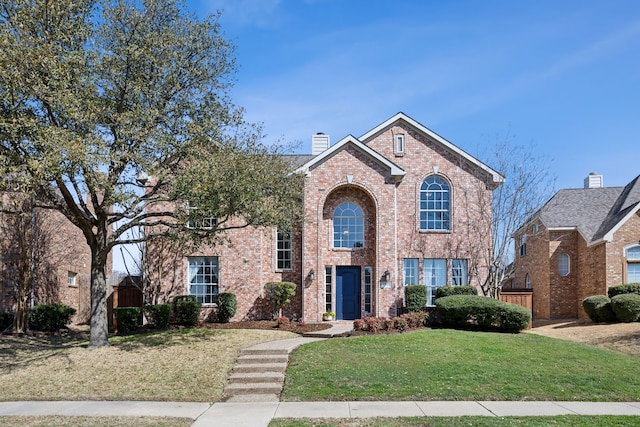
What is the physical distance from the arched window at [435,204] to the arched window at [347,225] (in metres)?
2.70

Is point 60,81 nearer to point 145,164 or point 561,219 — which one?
point 145,164

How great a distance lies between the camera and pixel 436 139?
23.0m

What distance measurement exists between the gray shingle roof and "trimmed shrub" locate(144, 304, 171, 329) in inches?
682

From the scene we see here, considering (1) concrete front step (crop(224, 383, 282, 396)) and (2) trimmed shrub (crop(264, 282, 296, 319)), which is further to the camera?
(2) trimmed shrub (crop(264, 282, 296, 319))

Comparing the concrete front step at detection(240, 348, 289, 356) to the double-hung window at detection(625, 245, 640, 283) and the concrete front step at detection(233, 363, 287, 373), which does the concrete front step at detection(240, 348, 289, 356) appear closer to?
the concrete front step at detection(233, 363, 287, 373)

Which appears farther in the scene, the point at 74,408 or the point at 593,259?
the point at 593,259

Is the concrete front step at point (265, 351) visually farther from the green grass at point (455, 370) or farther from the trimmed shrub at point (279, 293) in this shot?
the trimmed shrub at point (279, 293)

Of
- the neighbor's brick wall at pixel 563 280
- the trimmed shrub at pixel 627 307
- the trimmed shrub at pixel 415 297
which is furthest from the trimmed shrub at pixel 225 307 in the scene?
the neighbor's brick wall at pixel 563 280

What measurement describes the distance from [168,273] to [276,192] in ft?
25.7

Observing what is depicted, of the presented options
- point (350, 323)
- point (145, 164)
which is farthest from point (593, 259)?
point (145, 164)

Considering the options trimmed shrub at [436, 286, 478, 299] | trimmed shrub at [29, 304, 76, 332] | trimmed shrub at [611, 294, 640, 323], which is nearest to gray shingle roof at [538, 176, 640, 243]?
trimmed shrub at [611, 294, 640, 323]

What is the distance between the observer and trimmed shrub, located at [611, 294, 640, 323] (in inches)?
818

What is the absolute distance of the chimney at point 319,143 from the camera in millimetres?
25234

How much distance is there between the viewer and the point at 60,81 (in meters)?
13.4
